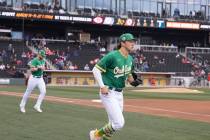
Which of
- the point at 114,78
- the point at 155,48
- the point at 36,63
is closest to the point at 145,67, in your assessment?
the point at 155,48

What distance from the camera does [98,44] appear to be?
62.9 meters

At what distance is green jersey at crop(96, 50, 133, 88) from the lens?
9.38m

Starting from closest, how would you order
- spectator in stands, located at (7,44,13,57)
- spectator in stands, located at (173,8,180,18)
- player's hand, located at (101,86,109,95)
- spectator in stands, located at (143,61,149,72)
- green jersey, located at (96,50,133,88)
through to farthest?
player's hand, located at (101,86,109,95) → green jersey, located at (96,50,133,88) → spectator in stands, located at (7,44,13,57) → spectator in stands, located at (143,61,149,72) → spectator in stands, located at (173,8,180,18)

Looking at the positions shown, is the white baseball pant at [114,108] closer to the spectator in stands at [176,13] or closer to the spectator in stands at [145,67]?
the spectator in stands at [145,67]

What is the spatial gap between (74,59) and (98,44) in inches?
276

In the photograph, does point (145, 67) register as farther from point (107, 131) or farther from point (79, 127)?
point (107, 131)

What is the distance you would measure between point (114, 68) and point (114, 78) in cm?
19

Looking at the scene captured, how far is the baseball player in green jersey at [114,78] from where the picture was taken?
9305 millimetres

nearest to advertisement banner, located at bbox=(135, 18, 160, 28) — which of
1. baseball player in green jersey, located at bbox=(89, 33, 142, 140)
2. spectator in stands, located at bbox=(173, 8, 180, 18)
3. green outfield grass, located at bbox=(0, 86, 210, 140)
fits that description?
spectator in stands, located at bbox=(173, 8, 180, 18)

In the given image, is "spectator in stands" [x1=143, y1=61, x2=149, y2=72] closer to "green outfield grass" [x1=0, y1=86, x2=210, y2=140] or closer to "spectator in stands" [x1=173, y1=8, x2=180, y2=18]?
"spectator in stands" [x1=173, y1=8, x2=180, y2=18]

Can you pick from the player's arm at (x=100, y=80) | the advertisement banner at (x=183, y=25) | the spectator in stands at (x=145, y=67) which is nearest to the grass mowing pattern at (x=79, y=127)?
the player's arm at (x=100, y=80)

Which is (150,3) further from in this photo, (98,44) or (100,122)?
(100,122)

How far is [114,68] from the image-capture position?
941 centimetres

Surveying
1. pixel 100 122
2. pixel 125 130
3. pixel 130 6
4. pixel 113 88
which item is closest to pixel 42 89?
pixel 100 122
